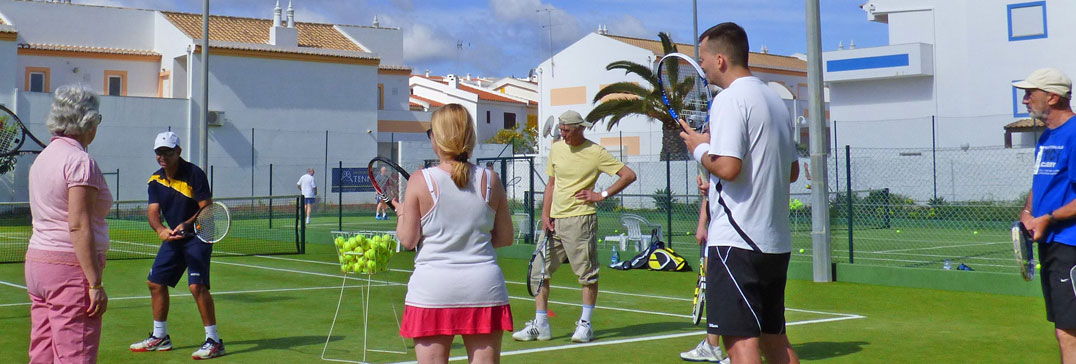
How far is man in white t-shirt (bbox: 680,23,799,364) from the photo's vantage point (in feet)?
13.5

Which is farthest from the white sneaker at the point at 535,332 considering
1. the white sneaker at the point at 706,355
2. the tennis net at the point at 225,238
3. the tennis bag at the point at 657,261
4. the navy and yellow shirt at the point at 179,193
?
the tennis bag at the point at 657,261

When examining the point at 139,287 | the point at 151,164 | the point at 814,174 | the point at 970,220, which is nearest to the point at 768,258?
the point at 814,174

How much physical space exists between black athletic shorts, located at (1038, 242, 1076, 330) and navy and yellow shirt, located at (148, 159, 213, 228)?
5.19 metres

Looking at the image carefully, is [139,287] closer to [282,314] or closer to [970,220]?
[282,314]

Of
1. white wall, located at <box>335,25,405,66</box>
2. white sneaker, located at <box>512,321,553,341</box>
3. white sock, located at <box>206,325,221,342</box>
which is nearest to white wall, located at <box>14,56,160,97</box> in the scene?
white wall, located at <box>335,25,405,66</box>

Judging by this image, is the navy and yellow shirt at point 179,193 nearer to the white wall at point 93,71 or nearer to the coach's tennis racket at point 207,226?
the coach's tennis racket at point 207,226

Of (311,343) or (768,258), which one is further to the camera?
(311,343)

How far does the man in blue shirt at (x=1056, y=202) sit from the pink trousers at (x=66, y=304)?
4.09 m

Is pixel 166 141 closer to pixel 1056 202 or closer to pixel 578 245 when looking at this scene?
pixel 578 245

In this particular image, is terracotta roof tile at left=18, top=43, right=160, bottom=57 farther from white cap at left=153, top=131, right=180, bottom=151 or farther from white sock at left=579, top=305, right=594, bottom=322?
white sock at left=579, top=305, right=594, bottom=322

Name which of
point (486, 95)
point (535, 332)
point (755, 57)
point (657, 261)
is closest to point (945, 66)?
point (755, 57)

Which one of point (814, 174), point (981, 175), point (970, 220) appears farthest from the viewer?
point (981, 175)

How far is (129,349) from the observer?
741 cm

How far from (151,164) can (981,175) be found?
26.8 m
